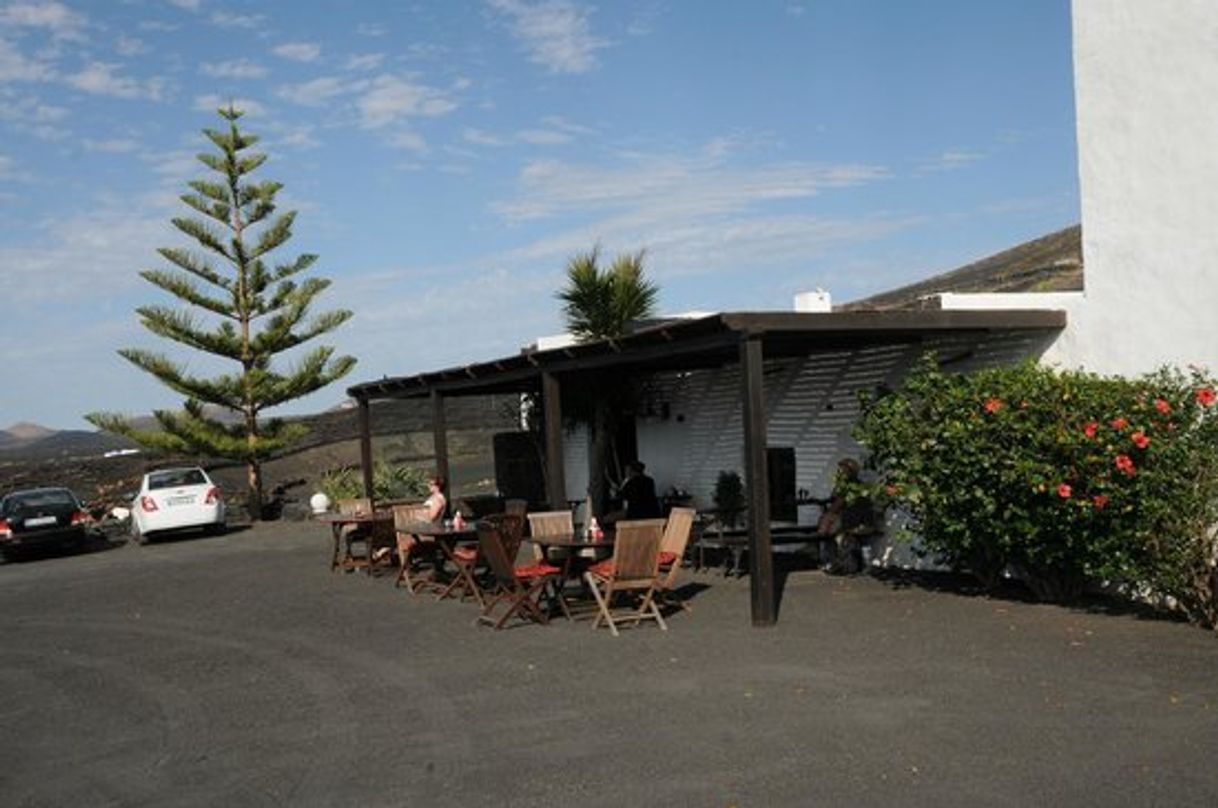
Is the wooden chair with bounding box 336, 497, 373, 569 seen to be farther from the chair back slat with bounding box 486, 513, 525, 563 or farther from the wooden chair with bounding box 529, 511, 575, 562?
the chair back slat with bounding box 486, 513, 525, 563

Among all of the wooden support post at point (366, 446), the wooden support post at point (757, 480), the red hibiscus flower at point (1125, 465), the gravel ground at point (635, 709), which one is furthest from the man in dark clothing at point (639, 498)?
the wooden support post at point (366, 446)

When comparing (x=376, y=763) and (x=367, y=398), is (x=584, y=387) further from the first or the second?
(x=376, y=763)

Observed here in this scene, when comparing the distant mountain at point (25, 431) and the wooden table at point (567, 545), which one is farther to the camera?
the distant mountain at point (25, 431)

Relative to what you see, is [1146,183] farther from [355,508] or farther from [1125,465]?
[355,508]

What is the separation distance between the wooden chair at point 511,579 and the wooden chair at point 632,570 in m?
0.43

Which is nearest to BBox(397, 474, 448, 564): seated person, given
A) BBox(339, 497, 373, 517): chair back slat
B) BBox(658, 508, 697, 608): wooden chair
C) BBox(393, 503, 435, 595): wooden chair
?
BBox(393, 503, 435, 595): wooden chair

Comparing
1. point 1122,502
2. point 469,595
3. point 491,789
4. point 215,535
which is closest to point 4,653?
point 469,595

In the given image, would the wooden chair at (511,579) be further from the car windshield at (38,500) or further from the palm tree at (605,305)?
the car windshield at (38,500)

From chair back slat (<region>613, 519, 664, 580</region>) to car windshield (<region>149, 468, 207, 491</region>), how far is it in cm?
1294

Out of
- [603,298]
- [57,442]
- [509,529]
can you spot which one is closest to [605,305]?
[603,298]

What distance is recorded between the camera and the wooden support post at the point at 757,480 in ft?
27.5

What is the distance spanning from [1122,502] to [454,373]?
8109 mm

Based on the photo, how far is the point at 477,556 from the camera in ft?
34.3

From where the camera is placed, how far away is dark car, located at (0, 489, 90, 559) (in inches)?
707
